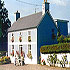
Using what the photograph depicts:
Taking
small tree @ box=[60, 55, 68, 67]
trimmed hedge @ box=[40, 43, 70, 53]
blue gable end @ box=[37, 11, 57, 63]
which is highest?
blue gable end @ box=[37, 11, 57, 63]

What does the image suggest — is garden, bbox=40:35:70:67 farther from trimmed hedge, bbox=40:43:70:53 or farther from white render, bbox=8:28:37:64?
white render, bbox=8:28:37:64

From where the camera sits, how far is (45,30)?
3081 centimetres

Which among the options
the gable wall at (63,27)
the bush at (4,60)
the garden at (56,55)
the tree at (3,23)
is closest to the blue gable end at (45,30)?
the garden at (56,55)

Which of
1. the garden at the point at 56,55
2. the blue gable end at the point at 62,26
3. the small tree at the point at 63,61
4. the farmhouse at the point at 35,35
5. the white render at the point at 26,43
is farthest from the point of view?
the blue gable end at the point at 62,26

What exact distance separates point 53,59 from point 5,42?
103ft

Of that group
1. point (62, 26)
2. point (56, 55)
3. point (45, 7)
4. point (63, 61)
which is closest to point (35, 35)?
point (45, 7)

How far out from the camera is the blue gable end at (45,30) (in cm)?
2983

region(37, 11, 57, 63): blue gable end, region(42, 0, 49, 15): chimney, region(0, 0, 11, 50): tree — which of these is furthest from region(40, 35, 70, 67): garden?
region(0, 0, 11, 50): tree

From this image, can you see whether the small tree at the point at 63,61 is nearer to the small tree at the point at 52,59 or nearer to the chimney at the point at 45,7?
the small tree at the point at 52,59

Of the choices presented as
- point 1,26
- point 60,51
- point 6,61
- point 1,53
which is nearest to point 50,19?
point 60,51

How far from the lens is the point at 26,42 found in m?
32.2

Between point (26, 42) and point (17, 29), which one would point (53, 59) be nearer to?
point (26, 42)

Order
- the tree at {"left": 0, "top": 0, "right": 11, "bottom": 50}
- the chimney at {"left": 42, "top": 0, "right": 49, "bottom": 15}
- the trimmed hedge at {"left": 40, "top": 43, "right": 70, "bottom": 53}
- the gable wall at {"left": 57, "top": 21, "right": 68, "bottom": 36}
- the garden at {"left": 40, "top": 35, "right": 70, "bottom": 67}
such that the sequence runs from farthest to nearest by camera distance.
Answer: the tree at {"left": 0, "top": 0, "right": 11, "bottom": 50}
the gable wall at {"left": 57, "top": 21, "right": 68, "bottom": 36}
the chimney at {"left": 42, "top": 0, "right": 49, "bottom": 15}
the garden at {"left": 40, "top": 35, "right": 70, "bottom": 67}
the trimmed hedge at {"left": 40, "top": 43, "right": 70, "bottom": 53}

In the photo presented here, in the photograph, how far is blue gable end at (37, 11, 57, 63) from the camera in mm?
29828
